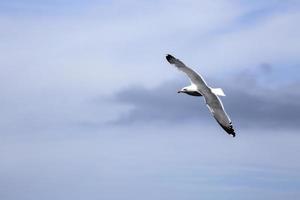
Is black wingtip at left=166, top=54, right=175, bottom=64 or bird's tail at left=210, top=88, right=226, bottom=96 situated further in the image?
black wingtip at left=166, top=54, right=175, bottom=64

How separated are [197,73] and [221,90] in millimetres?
2145

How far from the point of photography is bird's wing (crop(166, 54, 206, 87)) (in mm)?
39188

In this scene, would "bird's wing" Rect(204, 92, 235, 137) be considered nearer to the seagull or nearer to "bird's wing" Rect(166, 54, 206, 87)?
the seagull

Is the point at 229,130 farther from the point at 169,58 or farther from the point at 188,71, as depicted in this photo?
the point at 169,58

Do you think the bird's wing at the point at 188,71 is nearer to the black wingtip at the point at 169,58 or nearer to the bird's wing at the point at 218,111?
the black wingtip at the point at 169,58

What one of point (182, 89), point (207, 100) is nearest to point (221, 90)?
point (207, 100)

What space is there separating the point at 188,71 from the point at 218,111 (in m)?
4.01

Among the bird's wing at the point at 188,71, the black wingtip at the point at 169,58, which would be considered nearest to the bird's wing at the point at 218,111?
the bird's wing at the point at 188,71

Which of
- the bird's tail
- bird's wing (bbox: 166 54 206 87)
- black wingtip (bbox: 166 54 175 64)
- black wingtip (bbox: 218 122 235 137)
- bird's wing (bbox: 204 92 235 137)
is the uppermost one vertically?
black wingtip (bbox: 166 54 175 64)

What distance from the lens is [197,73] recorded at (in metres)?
38.8

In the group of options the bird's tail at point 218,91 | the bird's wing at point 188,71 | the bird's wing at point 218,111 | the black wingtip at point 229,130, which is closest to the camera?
the black wingtip at point 229,130

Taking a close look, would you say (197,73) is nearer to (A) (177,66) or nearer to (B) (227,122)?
(A) (177,66)

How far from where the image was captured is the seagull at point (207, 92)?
36562mm

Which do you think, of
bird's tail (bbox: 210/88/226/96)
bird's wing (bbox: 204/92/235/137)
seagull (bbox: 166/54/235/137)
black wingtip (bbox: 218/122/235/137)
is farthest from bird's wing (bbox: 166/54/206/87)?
black wingtip (bbox: 218/122/235/137)
